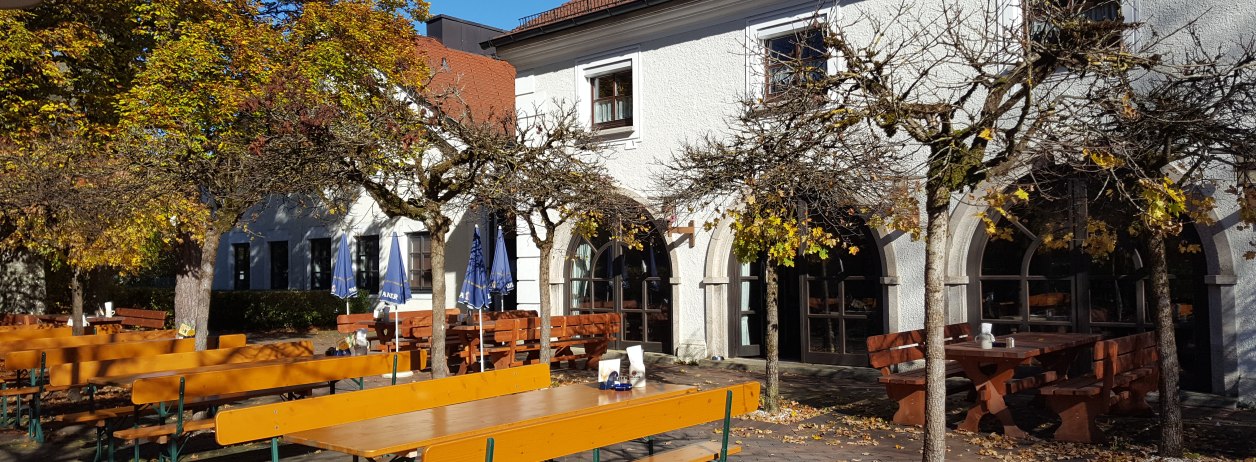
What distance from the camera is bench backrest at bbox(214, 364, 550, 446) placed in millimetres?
5043

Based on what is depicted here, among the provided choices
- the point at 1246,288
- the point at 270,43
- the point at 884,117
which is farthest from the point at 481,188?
the point at 1246,288

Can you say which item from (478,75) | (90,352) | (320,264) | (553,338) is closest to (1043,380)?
(553,338)

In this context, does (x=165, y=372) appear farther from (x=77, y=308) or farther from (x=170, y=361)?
(x=77, y=308)

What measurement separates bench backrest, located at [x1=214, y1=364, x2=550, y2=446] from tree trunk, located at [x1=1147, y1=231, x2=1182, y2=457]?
4.63m

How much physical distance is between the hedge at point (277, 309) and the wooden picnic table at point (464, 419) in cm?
1655

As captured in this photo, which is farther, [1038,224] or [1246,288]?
[1038,224]

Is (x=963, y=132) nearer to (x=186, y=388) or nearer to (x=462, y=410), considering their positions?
(x=462, y=410)

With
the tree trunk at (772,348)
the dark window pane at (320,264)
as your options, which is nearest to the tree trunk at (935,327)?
the tree trunk at (772,348)

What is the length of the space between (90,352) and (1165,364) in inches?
379

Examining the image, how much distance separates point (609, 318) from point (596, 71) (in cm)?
442

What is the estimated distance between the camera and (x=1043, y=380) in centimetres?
927

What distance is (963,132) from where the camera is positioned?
6.12 meters

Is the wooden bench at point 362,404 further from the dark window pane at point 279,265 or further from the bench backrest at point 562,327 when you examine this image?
the dark window pane at point 279,265

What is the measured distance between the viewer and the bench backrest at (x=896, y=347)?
912cm
